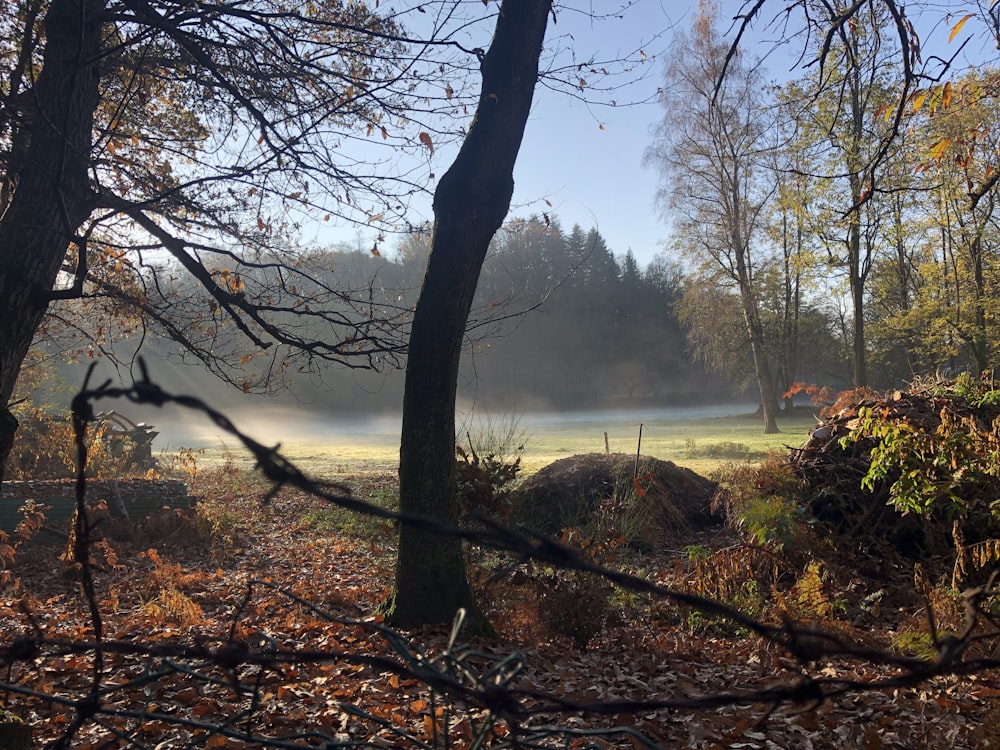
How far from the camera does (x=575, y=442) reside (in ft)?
87.6

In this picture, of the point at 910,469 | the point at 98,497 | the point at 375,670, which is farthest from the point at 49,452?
the point at 910,469

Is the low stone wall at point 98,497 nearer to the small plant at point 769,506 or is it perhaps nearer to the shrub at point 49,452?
the shrub at point 49,452

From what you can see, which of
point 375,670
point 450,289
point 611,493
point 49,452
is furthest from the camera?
point 49,452

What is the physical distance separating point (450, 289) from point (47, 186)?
2.62 m

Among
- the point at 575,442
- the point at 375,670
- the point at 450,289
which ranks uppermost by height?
the point at 450,289

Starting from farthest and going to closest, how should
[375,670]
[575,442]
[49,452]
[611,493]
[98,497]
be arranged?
[575,442] → [49,452] → [611,493] → [98,497] → [375,670]

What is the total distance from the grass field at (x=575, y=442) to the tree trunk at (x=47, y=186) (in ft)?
21.3

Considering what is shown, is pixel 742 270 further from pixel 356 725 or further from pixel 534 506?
pixel 356 725

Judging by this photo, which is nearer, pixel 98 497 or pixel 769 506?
pixel 769 506

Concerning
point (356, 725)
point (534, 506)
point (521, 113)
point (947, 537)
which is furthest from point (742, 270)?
point (356, 725)

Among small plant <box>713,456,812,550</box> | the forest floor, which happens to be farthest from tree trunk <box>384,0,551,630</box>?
small plant <box>713,456,812,550</box>

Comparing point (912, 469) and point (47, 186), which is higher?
point (47, 186)

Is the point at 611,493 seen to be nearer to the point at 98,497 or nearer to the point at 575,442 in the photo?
the point at 98,497

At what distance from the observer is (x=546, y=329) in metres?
51.1
